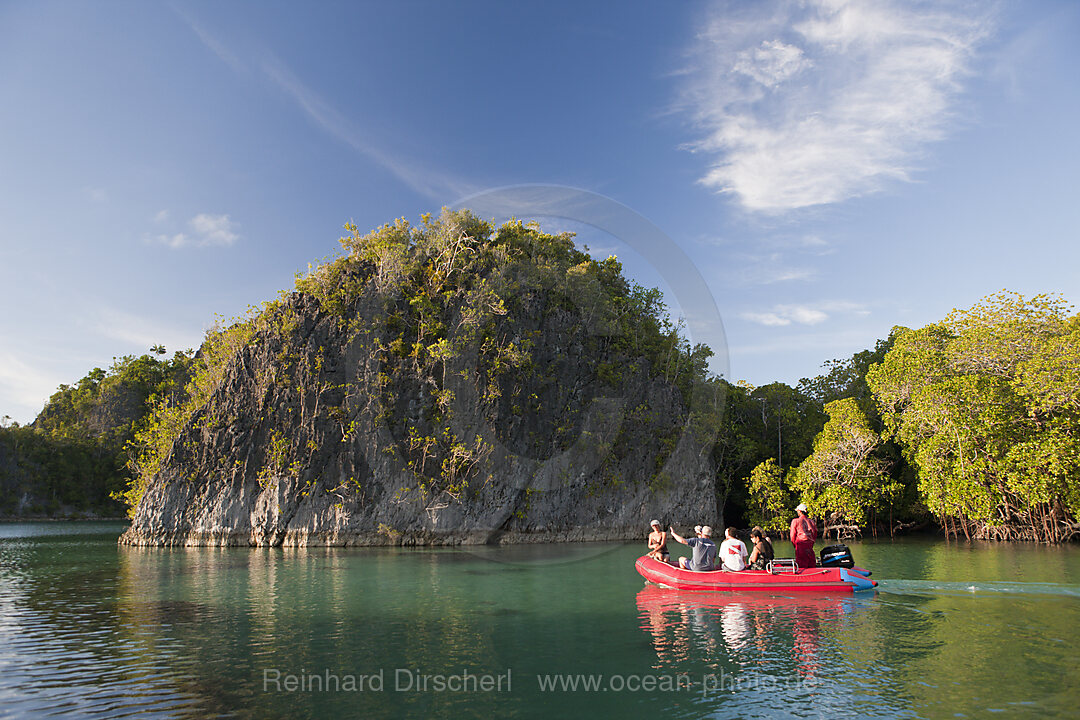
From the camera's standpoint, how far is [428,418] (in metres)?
40.2

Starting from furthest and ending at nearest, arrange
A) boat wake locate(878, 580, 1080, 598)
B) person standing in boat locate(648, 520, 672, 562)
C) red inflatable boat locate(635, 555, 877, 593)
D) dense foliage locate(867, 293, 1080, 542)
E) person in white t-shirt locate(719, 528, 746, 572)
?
dense foliage locate(867, 293, 1080, 542) → person standing in boat locate(648, 520, 672, 562) → person in white t-shirt locate(719, 528, 746, 572) → red inflatable boat locate(635, 555, 877, 593) → boat wake locate(878, 580, 1080, 598)

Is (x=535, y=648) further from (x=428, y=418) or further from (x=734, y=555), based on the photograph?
(x=428, y=418)

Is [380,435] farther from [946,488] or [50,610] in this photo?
[946,488]

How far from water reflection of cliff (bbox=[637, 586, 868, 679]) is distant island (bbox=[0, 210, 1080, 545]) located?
21.3 meters

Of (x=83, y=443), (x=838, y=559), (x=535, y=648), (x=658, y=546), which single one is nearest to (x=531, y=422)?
(x=658, y=546)

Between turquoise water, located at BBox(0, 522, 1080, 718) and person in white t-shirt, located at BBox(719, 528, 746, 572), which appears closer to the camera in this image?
Answer: turquoise water, located at BBox(0, 522, 1080, 718)

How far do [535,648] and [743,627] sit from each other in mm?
4992

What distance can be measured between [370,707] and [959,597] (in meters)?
15.5

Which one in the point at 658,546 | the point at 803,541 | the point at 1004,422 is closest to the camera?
the point at 803,541

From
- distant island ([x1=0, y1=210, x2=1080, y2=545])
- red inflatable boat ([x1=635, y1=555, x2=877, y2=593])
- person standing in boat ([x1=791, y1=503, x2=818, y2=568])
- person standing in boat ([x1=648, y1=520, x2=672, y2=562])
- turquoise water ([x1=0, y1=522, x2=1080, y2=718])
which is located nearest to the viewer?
turquoise water ([x1=0, y1=522, x2=1080, y2=718])

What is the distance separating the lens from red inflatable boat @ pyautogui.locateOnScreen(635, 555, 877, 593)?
54.9 feet

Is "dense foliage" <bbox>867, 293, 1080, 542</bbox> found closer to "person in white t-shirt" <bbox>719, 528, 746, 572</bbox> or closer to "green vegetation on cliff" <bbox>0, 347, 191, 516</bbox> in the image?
"person in white t-shirt" <bbox>719, 528, 746, 572</bbox>

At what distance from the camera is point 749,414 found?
49625 mm

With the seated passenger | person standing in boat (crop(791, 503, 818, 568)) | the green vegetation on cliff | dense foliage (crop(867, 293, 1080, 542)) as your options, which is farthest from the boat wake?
the green vegetation on cliff
